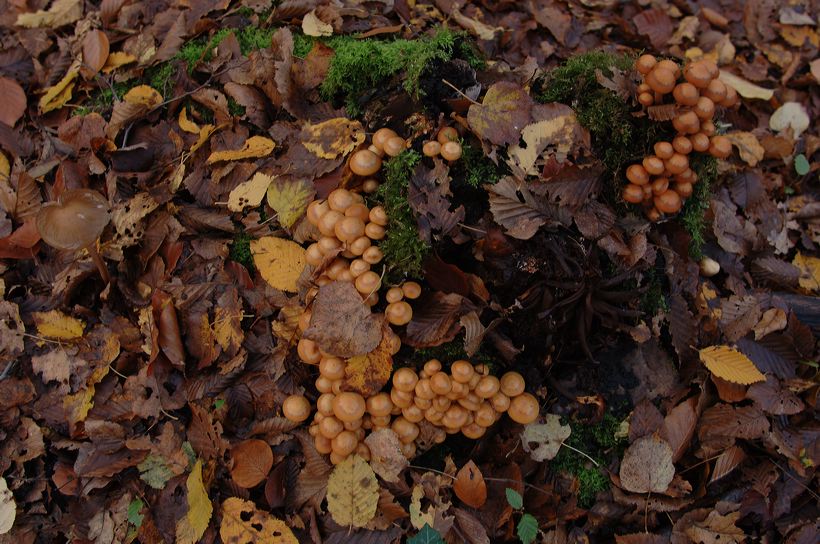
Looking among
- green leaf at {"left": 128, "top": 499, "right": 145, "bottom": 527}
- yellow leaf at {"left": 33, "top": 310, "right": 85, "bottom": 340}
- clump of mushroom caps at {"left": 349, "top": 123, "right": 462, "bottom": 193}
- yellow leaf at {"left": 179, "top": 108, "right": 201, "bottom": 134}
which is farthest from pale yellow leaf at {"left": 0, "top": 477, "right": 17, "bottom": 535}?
clump of mushroom caps at {"left": 349, "top": 123, "right": 462, "bottom": 193}

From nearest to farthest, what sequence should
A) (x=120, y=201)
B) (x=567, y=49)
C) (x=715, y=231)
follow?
1. (x=120, y=201)
2. (x=715, y=231)
3. (x=567, y=49)

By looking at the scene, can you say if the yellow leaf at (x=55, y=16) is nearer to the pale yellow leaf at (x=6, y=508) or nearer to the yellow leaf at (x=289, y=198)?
the yellow leaf at (x=289, y=198)

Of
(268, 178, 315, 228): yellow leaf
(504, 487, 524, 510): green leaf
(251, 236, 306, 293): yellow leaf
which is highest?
(268, 178, 315, 228): yellow leaf

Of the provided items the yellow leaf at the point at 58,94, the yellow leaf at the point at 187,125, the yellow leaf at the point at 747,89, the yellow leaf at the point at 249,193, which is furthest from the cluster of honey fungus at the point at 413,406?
the yellow leaf at the point at 747,89

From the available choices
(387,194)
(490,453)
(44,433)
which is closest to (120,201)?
(44,433)

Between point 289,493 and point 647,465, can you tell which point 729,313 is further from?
point 289,493

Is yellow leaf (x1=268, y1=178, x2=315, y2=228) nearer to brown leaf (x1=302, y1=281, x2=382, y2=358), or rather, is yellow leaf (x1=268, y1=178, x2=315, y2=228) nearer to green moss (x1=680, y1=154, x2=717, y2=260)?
brown leaf (x1=302, y1=281, x2=382, y2=358)
